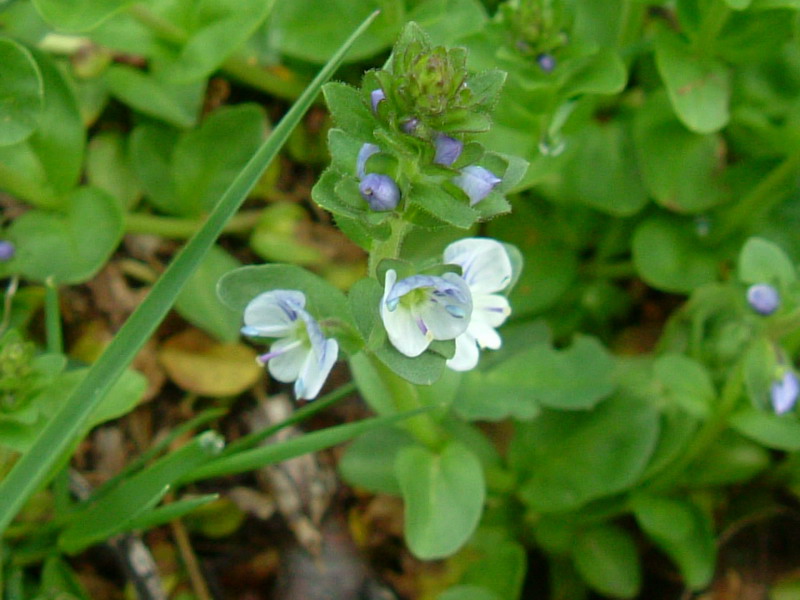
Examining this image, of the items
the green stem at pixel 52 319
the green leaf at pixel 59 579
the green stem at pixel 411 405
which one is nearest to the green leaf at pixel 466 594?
the green stem at pixel 411 405

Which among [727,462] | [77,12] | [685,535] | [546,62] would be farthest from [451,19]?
[685,535]

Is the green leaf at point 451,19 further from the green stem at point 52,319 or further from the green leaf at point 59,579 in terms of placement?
the green leaf at point 59,579

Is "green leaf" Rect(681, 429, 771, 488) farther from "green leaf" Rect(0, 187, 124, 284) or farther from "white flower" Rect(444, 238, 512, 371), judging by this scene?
"green leaf" Rect(0, 187, 124, 284)

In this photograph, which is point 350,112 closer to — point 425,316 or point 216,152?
point 425,316

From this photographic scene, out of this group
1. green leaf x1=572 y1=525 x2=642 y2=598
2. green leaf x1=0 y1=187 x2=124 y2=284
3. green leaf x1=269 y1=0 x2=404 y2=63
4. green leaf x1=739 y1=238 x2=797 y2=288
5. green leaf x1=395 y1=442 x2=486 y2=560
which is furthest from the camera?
green leaf x1=269 y1=0 x2=404 y2=63

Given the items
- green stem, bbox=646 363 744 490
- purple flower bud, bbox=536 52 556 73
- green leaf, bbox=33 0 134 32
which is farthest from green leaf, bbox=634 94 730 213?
green leaf, bbox=33 0 134 32

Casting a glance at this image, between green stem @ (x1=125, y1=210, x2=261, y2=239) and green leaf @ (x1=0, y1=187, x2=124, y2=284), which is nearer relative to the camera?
green leaf @ (x1=0, y1=187, x2=124, y2=284)

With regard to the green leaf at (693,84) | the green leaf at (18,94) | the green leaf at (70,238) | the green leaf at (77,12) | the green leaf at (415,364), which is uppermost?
the green leaf at (77,12)

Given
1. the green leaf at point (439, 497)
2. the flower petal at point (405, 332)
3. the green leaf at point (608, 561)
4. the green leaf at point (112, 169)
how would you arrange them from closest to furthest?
1. the flower petal at point (405, 332)
2. the green leaf at point (439, 497)
3. the green leaf at point (608, 561)
4. the green leaf at point (112, 169)
